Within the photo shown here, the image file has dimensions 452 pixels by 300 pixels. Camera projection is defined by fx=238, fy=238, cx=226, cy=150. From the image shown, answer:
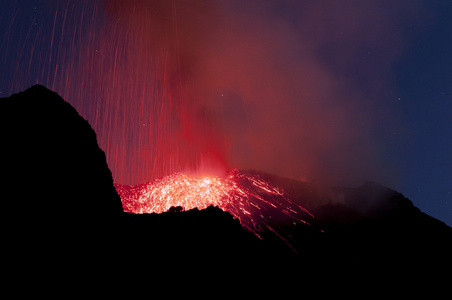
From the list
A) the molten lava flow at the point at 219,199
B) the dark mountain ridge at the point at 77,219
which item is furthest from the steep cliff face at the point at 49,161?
the molten lava flow at the point at 219,199

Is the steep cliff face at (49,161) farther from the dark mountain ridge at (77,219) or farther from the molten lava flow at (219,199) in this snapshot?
the molten lava flow at (219,199)

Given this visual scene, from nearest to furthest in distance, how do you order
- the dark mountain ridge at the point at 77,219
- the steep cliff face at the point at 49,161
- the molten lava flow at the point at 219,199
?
the dark mountain ridge at the point at 77,219
the steep cliff face at the point at 49,161
the molten lava flow at the point at 219,199

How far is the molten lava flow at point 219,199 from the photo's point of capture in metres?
34.5

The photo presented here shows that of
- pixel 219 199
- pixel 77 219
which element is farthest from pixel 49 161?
pixel 219 199

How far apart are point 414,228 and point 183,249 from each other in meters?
61.3

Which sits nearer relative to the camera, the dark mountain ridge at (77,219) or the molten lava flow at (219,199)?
the dark mountain ridge at (77,219)

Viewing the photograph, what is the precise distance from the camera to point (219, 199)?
1487 inches

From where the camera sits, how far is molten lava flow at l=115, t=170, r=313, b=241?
1357 inches

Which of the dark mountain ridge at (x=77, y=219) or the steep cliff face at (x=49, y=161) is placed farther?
the steep cliff face at (x=49, y=161)

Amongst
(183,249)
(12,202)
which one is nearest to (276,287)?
(183,249)

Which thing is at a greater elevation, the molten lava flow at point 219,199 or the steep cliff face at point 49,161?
the steep cliff face at point 49,161

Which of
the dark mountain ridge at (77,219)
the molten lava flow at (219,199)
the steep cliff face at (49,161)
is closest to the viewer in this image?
the dark mountain ridge at (77,219)

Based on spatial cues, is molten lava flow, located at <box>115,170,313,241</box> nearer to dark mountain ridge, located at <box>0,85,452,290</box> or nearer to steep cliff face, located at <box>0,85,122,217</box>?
dark mountain ridge, located at <box>0,85,452,290</box>

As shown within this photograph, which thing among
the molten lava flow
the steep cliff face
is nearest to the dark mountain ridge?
the steep cliff face
